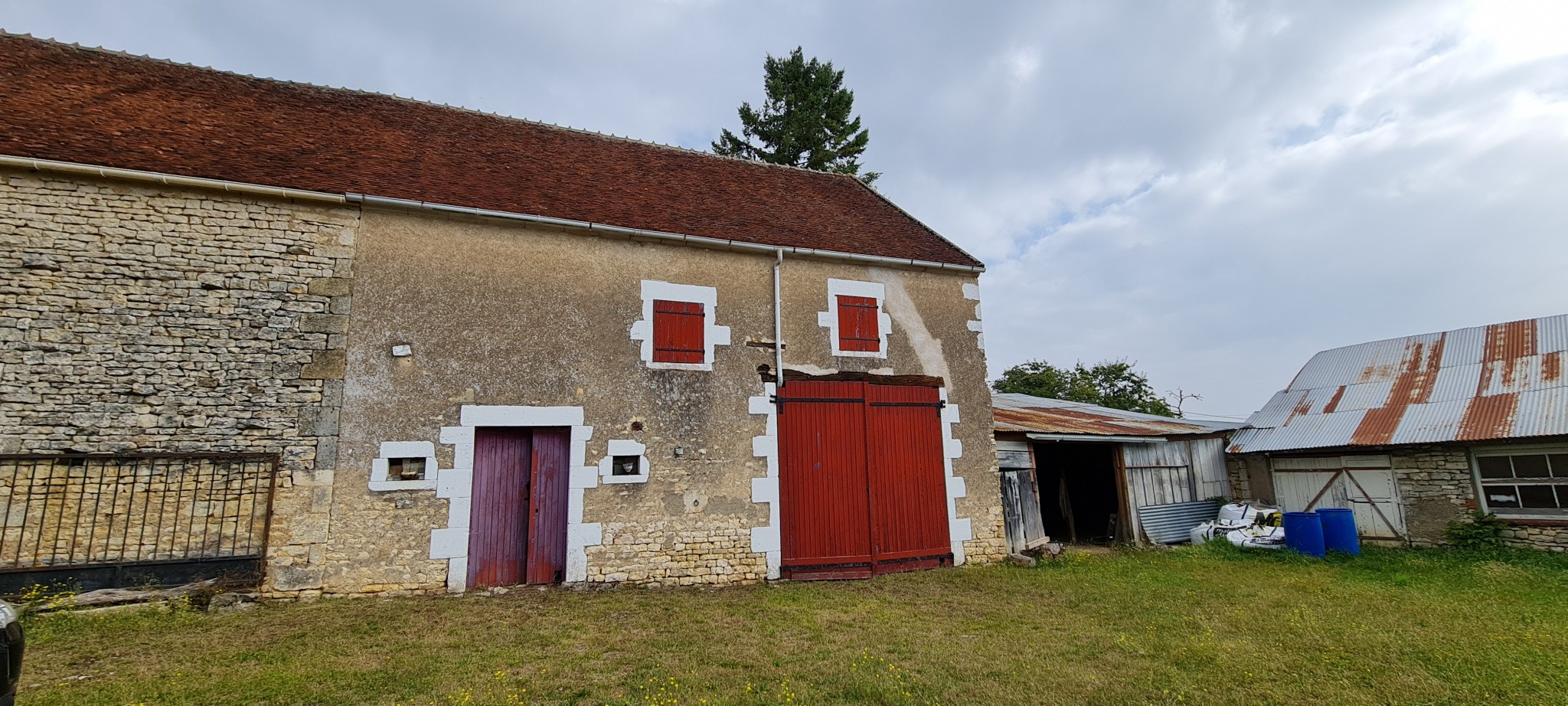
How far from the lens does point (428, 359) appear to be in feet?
24.2

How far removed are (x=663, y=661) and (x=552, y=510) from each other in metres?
3.39

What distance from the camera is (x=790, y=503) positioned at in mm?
8492

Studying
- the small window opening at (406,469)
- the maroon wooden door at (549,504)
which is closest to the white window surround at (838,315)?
the maroon wooden door at (549,504)

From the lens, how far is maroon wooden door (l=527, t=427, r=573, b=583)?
24.7ft

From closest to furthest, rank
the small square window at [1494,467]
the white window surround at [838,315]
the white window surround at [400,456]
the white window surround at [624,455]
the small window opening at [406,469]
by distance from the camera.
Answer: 1. the white window surround at [400,456]
2. the small window opening at [406,469]
3. the white window surround at [624,455]
4. the white window surround at [838,315]
5. the small square window at [1494,467]

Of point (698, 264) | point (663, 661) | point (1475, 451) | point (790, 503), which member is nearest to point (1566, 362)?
point (1475, 451)

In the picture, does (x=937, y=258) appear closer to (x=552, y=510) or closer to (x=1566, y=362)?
(x=552, y=510)

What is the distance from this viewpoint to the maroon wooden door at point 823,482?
845cm

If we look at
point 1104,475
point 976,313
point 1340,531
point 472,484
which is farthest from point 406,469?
point 1340,531

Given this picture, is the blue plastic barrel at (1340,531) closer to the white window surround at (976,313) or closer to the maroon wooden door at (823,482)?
the white window surround at (976,313)

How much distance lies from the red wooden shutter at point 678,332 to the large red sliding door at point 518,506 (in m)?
1.50

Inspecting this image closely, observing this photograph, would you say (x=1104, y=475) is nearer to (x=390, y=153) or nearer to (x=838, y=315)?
(x=838, y=315)

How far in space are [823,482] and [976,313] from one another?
11.5 feet

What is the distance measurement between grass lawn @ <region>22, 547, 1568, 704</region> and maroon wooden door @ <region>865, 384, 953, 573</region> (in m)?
1.12
